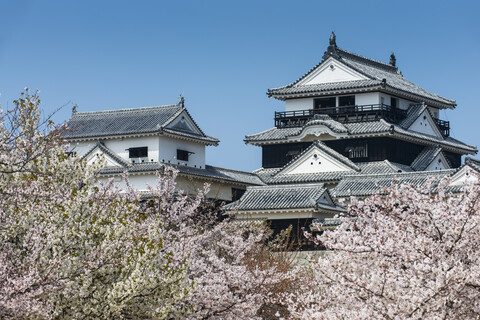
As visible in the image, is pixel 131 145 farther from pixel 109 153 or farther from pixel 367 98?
pixel 367 98

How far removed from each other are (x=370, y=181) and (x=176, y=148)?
13.9 m

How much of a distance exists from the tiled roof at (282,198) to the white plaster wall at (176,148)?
10962 millimetres

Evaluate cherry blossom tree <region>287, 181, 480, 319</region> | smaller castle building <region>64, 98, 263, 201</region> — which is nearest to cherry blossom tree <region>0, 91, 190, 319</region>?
cherry blossom tree <region>287, 181, 480, 319</region>

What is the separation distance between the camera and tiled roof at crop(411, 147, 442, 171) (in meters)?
48.6

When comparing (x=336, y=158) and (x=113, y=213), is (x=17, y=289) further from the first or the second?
(x=336, y=158)

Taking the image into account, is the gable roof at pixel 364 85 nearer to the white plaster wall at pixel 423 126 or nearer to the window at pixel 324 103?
the window at pixel 324 103

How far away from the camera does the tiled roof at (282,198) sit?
37.1 m

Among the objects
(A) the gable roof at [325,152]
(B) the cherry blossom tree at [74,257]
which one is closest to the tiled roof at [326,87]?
(A) the gable roof at [325,152]

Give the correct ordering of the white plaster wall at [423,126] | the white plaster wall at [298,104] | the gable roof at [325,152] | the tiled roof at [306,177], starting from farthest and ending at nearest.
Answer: the white plaster wall at [298,104]
the white plaster wall at [423,126]
the gable roof at [325,152]
the tiled roof at [306,177]

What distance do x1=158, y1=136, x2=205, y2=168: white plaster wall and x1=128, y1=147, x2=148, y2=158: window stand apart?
1.01 metres

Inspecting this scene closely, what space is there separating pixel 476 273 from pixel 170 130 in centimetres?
3763

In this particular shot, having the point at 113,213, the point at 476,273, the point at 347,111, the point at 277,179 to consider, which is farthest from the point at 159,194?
the point at 347,111

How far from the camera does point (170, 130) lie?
4972 centimetres

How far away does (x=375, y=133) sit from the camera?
47.4 metres
